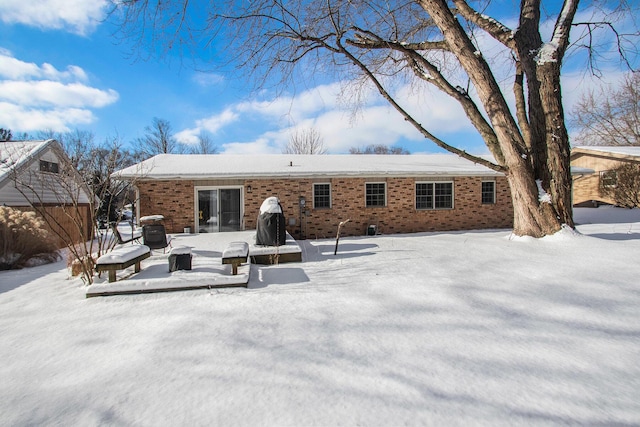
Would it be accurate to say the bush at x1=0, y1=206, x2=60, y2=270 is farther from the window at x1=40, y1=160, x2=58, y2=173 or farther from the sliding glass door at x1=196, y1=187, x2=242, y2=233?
the window at x1=40, y1=160, x2=58, y2=173

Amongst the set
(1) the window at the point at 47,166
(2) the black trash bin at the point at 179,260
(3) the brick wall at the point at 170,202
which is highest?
(1) the window at the point at 47,166

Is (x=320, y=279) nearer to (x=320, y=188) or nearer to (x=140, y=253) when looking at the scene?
(x=140, y=253)

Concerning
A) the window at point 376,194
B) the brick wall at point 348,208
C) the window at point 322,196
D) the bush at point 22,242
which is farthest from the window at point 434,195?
the bush at point 22,242

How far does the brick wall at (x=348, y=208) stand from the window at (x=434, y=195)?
0.70ft

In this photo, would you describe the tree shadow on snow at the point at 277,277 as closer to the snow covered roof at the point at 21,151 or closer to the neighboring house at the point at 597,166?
the snow covered roof at the point at 21,151

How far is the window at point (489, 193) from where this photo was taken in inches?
540

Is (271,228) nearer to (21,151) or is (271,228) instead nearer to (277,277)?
(277,277)

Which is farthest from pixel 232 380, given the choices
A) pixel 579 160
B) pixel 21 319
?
pixel 579 160

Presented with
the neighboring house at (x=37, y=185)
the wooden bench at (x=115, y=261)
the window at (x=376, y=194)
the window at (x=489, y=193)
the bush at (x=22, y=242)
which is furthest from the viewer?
the window at (x=489, y=193)

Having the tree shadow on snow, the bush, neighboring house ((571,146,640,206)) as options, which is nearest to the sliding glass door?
the bush

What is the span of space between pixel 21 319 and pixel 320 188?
9666 mm

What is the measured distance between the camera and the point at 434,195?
1338 cm

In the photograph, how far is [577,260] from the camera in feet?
19.3

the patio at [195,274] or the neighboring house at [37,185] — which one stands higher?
the neighboring house at [37,185]
